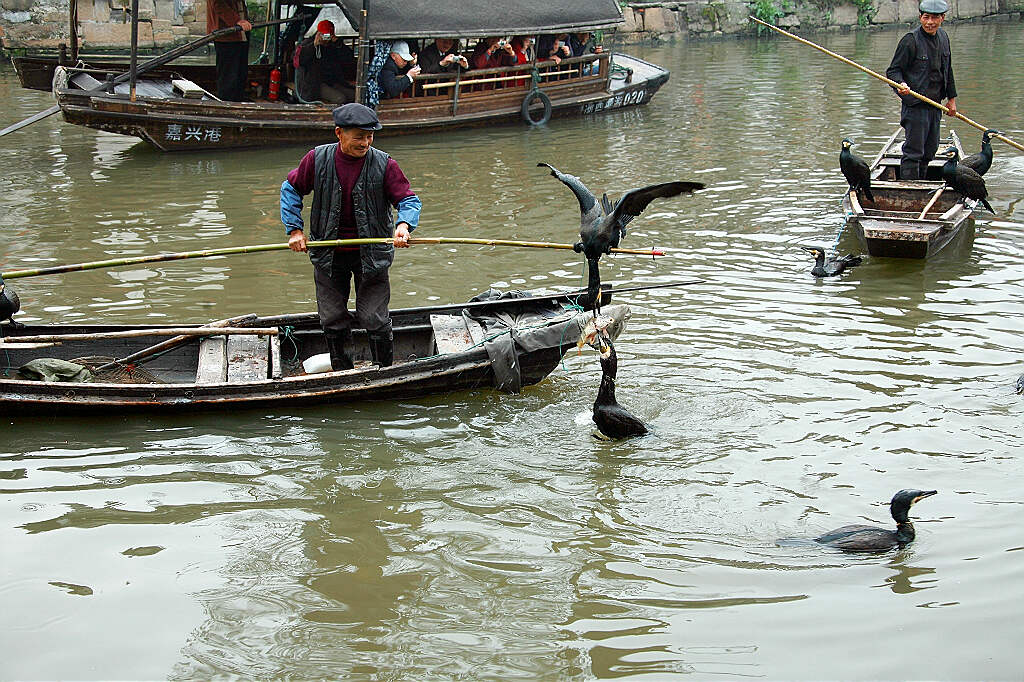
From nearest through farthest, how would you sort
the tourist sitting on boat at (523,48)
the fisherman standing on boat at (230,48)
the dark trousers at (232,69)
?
the fisherman standing on boat at (230,48) < the dark trousers at (232,69) < the tourist sitting on boat at (523,48)

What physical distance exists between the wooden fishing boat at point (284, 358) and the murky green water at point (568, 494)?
20 centimetres

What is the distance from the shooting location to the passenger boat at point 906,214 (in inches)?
340

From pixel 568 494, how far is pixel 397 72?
9751 millimetres

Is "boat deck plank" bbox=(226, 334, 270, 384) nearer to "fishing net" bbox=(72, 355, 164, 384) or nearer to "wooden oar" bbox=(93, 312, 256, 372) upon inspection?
"wooden oar" bbox=(93, 312, 256, 372)

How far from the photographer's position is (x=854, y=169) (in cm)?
925

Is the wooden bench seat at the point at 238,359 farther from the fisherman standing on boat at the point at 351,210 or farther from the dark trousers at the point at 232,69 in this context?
the dark trousers at the point at 232,69

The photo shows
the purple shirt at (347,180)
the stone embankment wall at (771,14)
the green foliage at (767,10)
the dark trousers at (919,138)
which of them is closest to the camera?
the purple shirt at (347,180)

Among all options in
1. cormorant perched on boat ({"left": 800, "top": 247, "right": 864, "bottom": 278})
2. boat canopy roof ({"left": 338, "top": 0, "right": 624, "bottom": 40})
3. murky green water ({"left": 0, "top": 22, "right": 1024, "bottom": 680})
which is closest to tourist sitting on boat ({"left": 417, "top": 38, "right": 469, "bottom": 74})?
boat canopy roof ({"left": 338, "top": 0, "right": 624, "bottom": 40})

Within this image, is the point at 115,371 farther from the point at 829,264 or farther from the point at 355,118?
the point at 829,264

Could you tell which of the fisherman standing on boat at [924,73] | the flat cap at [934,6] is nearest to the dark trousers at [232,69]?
the fisherman standing on boat at [924,73]

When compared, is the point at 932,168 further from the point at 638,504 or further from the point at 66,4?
the point at 66,4

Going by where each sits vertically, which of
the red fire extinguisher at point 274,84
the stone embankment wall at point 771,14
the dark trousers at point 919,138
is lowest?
the dark trousers at point 919,138

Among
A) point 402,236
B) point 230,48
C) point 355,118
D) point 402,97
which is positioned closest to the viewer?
point 355,118

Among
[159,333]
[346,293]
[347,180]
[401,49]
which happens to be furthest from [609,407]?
[401,49]
